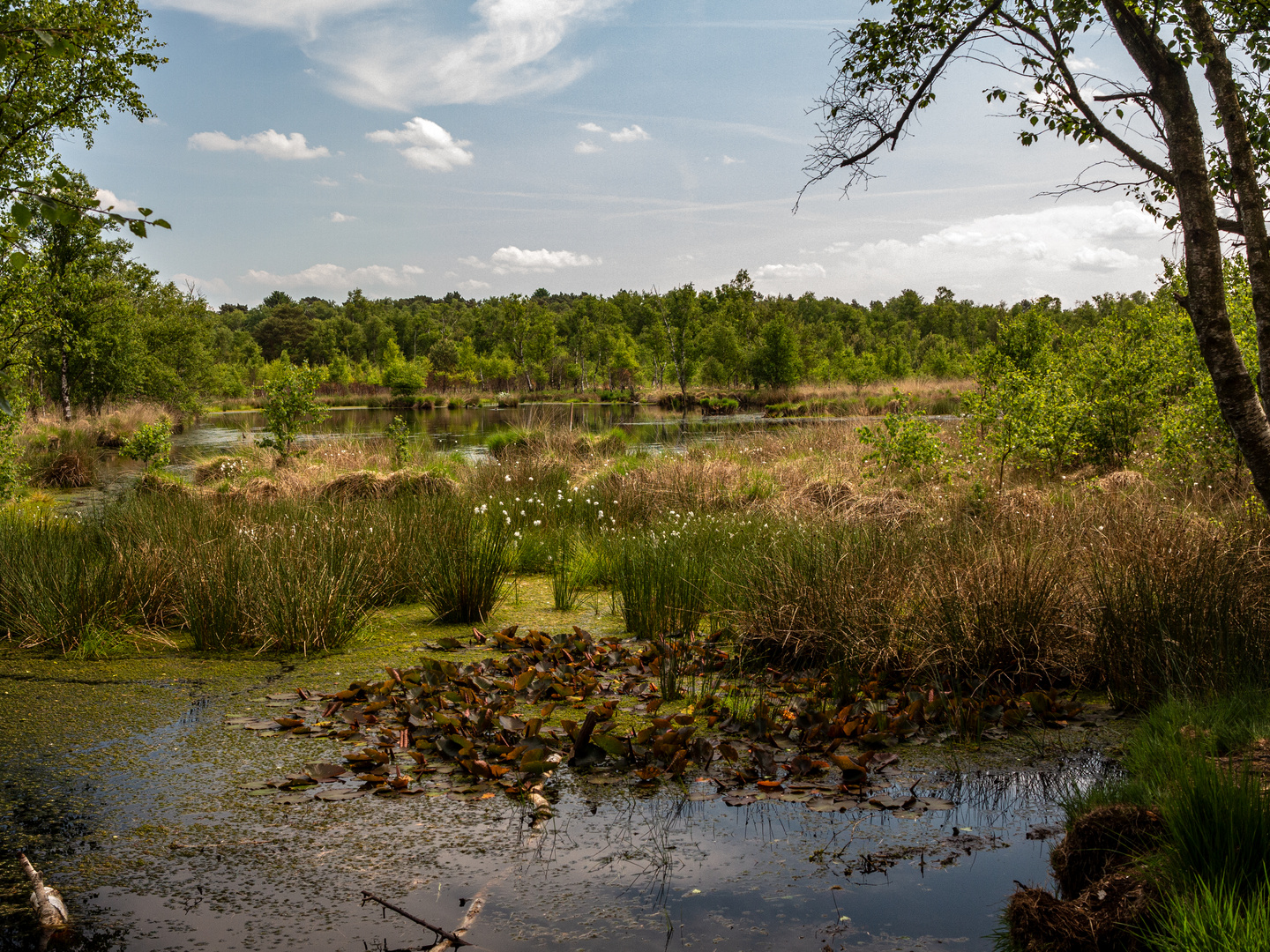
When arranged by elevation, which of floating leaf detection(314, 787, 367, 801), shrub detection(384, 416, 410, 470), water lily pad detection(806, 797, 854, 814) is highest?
shrub detection(384, 416, 410, 470)

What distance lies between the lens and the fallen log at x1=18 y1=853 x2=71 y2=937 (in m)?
2.41

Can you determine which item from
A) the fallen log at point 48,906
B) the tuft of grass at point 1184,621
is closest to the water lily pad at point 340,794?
the fallen log at point 48,906

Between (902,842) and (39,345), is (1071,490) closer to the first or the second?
(902,842)

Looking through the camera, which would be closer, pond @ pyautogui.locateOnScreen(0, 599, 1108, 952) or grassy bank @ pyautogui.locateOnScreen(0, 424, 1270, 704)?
pond @ pyautogui.locateOnScreen(0, 599, 1108, 952)

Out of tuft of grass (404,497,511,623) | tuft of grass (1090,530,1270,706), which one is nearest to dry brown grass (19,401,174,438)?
tuft of grass (404,497,511,623)

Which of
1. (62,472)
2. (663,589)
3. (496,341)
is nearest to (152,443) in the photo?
(62,472)

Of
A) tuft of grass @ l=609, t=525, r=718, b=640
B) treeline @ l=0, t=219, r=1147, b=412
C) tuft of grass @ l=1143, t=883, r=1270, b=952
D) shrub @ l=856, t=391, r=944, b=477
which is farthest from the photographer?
treeline @ l=0, t=219, r=1147, b=412

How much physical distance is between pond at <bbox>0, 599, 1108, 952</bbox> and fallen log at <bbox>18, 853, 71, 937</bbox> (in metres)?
0.05

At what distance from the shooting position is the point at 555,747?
12.3ft

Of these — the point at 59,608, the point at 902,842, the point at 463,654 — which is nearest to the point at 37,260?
the point at 59,608

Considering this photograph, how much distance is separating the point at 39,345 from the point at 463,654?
2744cm

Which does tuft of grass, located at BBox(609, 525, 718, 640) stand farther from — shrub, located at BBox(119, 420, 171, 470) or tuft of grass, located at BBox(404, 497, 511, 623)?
shrub, located at BBox(119, 420, 171, 470)

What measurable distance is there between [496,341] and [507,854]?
248 ft

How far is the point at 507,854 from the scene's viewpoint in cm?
291
